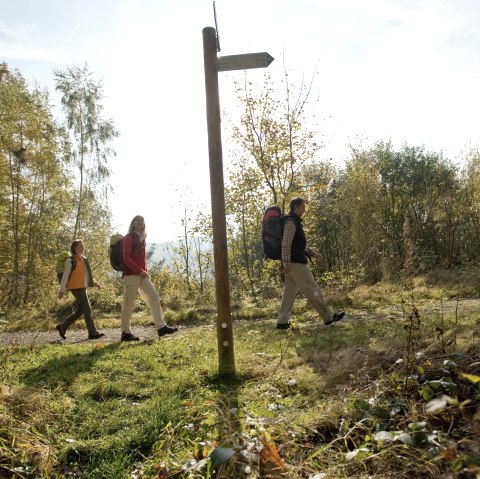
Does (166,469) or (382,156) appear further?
(382,156)

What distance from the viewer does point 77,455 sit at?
306cm

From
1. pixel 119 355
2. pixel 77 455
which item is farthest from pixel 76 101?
pixel 77 455

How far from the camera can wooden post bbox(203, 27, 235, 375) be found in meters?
4.51

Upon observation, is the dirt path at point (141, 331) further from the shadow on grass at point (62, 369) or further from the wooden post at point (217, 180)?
the wooden post at point (217, 180)

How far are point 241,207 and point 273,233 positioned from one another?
961 cm

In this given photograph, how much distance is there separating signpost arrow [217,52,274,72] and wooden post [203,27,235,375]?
0.08m

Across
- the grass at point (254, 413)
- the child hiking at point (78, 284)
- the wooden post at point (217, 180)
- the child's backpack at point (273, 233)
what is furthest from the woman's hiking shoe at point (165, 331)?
the wooden post at point (217, 180)

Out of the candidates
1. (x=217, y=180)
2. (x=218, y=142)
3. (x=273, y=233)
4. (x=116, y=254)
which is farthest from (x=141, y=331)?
(x=218, y=142)

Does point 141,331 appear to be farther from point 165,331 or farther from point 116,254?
point 116,254

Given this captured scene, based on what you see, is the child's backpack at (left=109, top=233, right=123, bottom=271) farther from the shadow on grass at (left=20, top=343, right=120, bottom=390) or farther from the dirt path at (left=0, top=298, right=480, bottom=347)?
the shadow on grass at (left=20, top=343, right=120, bottom=390)

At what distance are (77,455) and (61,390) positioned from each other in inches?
50.2

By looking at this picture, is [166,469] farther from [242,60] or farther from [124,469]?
[242,60]

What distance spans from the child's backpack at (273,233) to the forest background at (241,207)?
14.5ft

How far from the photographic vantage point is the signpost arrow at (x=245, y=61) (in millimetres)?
4492
